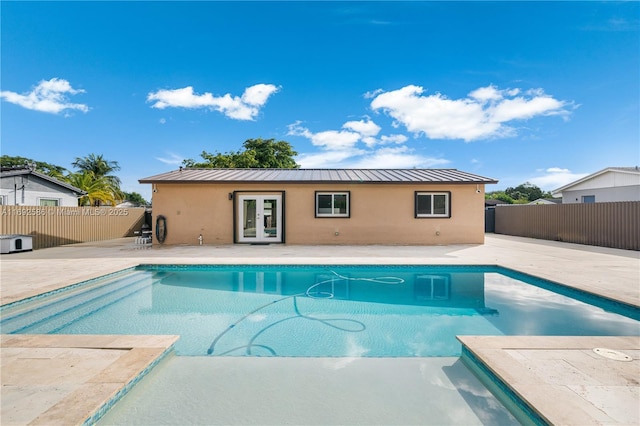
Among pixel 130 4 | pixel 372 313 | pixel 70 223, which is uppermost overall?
pixel 130 4

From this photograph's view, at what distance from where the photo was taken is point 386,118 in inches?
818

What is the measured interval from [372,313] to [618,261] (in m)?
7.99

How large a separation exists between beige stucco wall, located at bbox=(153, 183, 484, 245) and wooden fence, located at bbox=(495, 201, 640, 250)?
4479 millimetres

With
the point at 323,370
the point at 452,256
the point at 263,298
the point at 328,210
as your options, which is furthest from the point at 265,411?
the point at 328,210

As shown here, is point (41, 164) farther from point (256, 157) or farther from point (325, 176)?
point (325, 176)

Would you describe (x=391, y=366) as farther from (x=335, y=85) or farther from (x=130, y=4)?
(x=335, y=85)

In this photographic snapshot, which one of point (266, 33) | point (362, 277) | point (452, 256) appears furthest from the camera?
point (266, 33)

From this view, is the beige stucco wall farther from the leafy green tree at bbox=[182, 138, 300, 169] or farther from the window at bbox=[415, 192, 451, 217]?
the leafy green tree at bbox=[182, 138, 300, 169]

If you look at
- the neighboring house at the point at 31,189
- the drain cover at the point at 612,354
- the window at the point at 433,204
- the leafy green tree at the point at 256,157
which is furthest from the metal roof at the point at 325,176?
the leafy green tree at the point at 256,157

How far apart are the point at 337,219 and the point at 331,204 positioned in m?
0.66

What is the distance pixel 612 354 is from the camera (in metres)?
2.84

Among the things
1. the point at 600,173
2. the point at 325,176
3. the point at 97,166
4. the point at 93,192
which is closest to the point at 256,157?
the point at 93,192

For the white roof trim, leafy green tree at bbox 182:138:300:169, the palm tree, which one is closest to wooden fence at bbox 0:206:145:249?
leafy green tree at bbox 182:138:300:169

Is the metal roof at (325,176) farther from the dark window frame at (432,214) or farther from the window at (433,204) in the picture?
the window at (433,204)
